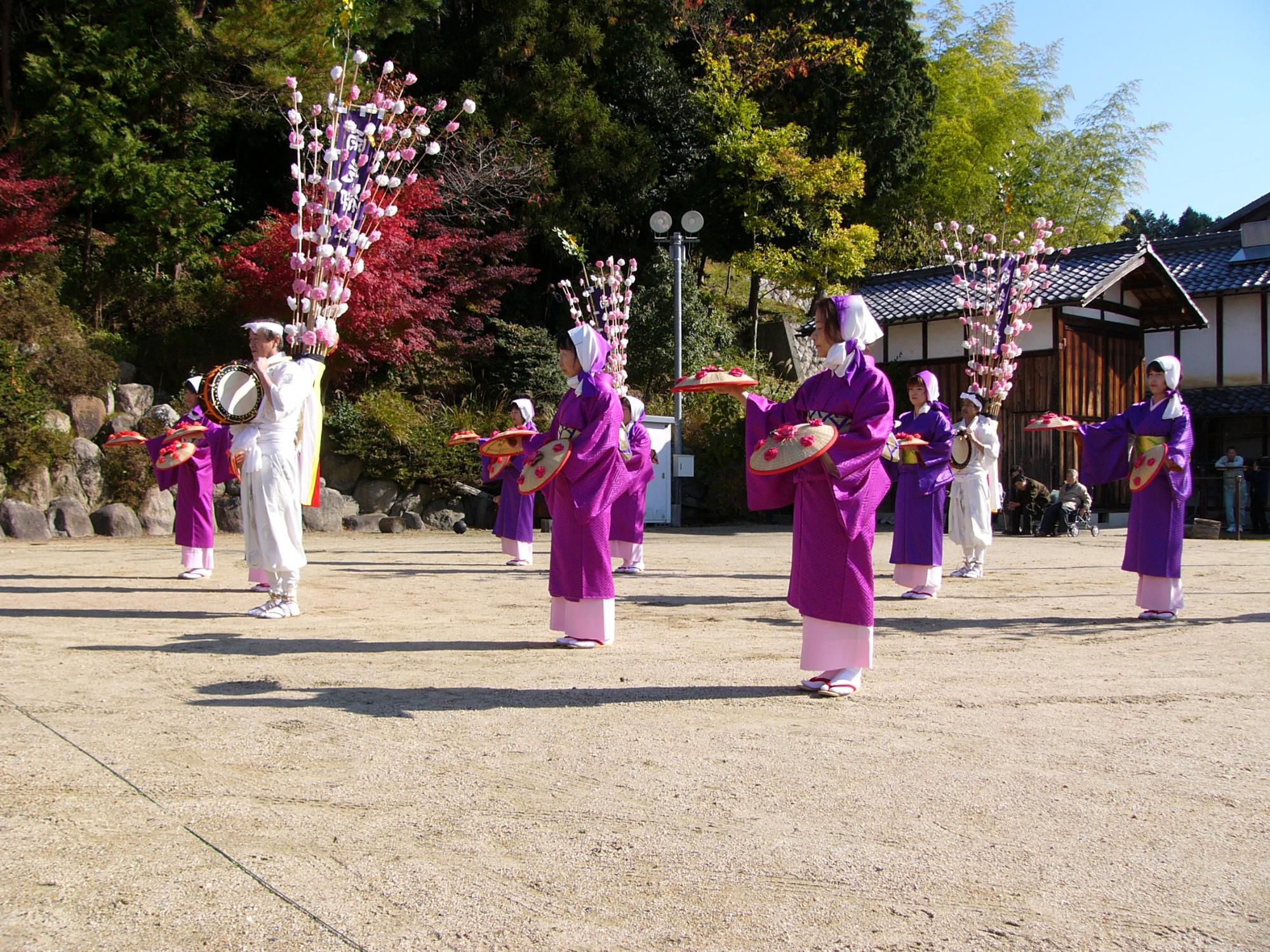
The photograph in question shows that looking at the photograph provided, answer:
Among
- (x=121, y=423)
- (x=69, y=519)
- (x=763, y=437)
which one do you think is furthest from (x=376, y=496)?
(x=763, y=437)

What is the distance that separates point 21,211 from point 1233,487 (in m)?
21.8

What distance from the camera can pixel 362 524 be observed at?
19.0m

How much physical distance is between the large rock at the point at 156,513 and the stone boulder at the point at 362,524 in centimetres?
291

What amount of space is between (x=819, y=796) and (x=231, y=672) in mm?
3448

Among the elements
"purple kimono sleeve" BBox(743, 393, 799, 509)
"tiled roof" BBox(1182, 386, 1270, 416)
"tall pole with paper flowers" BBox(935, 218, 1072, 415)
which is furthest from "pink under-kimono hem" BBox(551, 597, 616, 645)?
"tiled roof" BBox(1182, 386, 1270, 416)

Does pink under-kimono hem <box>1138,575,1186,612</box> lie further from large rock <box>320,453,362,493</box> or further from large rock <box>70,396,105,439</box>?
large rock <box>70,396,105,439</box>

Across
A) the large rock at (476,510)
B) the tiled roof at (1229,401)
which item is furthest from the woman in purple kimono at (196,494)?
the tiled roof at (1229,401)

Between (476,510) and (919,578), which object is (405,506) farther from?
(919,578)

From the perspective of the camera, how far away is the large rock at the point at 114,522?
1673 cm

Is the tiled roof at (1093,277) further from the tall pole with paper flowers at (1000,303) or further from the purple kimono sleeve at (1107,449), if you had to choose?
the purple kimono sleeve at (1107,449)

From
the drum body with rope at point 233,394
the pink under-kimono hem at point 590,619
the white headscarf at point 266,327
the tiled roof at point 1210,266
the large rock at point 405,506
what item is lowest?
the pink under-kimono hem at point 590,619

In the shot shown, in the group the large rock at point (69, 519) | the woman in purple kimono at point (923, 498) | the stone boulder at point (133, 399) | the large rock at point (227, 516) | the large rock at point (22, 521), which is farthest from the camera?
the stone boulder at point (133, 399)

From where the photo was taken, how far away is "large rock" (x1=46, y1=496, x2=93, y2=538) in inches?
646

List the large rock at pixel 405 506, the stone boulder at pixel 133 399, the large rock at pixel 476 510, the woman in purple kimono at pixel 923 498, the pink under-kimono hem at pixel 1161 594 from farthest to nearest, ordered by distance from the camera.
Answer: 1. the large rock at pixel 476 510
2. the large rock at pixel 405 506
3. the stone boulder at pixel 133 399
4. the woman in purple kimono at pixel 923 498
5. the pink under-kimono hem at pixel 1161 594
